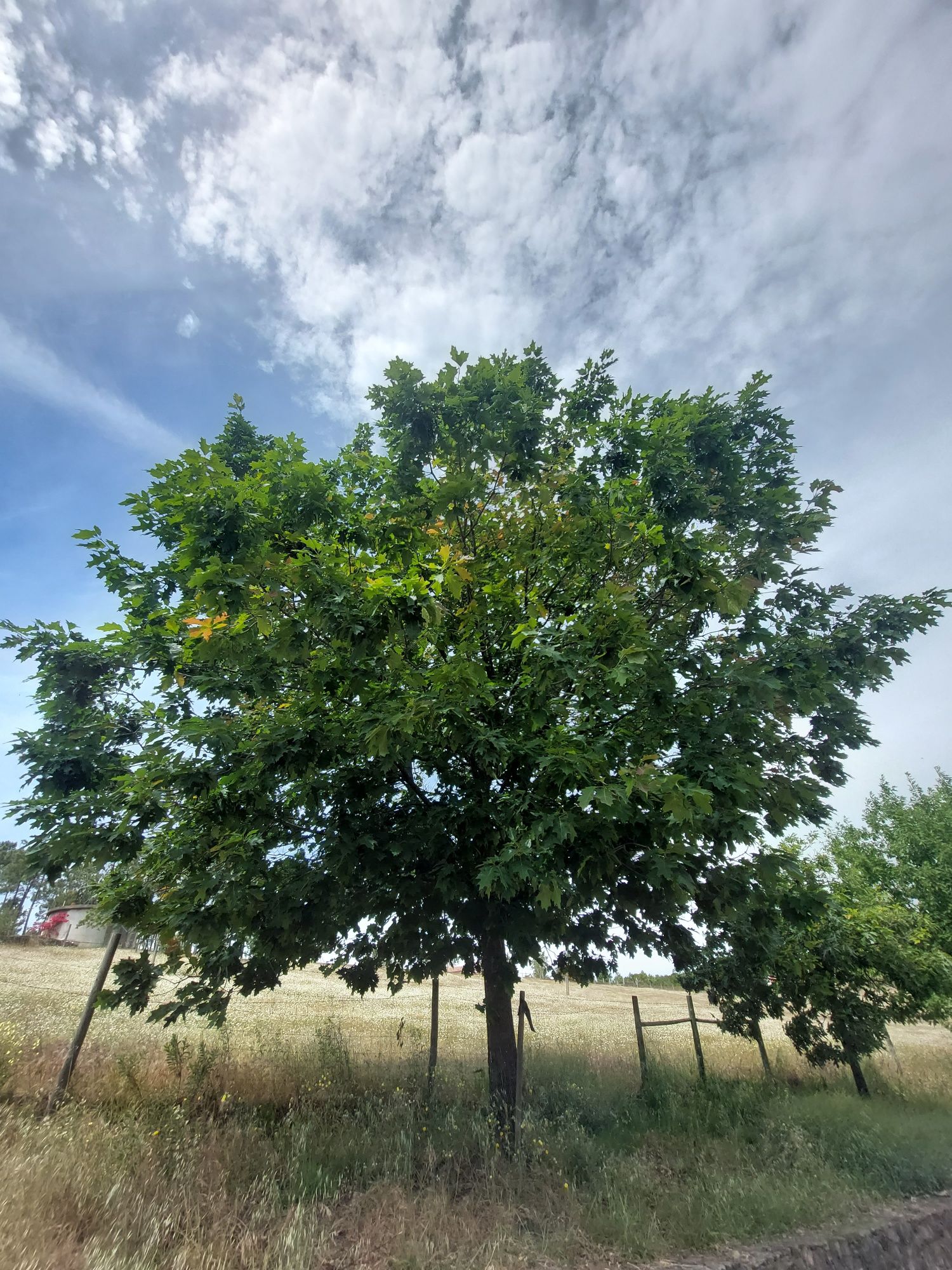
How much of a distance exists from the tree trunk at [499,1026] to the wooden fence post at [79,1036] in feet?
13.8

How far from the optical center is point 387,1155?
598 centimetres

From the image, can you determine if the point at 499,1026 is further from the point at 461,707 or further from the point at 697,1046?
the point at 697,1046

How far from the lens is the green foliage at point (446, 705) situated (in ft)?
16.9

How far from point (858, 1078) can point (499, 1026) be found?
9119 millimetres

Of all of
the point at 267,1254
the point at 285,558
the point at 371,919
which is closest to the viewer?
the point at 267,1254

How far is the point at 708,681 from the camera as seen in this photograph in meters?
6.32

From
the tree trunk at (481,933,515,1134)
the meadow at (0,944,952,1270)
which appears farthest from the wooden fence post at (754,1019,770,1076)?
the tree trunk at (481,933,515,1134)

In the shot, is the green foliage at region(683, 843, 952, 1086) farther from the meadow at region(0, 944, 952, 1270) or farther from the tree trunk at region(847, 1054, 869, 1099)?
the meadow at region(0, 944, 952, 1270)

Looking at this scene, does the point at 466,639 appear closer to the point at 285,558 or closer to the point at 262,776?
the point at 285,558

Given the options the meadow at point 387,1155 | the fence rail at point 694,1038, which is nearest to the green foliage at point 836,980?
the fence rail at point 694,1038

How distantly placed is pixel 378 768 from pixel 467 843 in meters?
1.40

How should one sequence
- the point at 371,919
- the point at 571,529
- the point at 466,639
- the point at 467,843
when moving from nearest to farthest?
the point at 466,639, the point at 571,529, the point at 467,843, the point at 371,919

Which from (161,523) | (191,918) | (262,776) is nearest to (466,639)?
(262,776)

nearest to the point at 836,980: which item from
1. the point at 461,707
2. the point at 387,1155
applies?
the point at 387,1155
